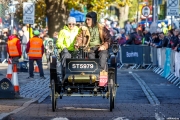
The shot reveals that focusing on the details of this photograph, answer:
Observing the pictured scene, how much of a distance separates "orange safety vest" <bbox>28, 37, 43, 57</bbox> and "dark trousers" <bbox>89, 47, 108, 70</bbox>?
1130 cm

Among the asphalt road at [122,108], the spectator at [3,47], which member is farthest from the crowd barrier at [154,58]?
the spectator at [3,47]

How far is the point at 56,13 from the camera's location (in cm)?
4028

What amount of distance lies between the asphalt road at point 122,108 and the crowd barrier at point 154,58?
2.99 m

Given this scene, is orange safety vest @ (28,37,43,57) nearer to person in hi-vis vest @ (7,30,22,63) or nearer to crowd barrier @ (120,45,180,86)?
person in hi-vis vest @ (7,30,22,63)

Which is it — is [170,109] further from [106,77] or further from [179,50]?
[179,50]

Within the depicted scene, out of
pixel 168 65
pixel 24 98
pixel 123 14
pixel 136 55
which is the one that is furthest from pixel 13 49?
pixel 123 14

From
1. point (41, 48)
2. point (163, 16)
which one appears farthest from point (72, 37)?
point (163, 16)

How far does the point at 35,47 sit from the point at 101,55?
458 inches

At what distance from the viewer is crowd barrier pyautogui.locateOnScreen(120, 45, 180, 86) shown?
2517 cm

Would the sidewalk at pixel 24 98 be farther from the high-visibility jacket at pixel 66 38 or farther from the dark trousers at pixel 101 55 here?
the dark trousers at pixel 101 55

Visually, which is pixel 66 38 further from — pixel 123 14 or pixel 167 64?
pixel 123 14

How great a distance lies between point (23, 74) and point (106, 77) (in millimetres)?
15283

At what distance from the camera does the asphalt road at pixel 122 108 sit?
43.3 ft

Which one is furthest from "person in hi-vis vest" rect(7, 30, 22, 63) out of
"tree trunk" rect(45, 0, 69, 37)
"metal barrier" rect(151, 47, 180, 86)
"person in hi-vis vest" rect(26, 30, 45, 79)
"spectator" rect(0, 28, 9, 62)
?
"tree trunk" rect(45, 0, 69, 37)
